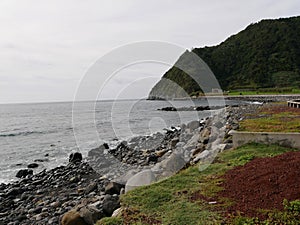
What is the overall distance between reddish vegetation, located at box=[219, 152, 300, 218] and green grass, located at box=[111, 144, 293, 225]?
0.35 meters

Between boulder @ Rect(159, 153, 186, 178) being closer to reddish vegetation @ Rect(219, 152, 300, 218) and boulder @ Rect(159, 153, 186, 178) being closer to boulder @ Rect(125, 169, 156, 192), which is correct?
boulder @ Rect(125, 169, 156, 192)

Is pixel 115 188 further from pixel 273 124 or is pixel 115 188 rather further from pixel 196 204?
pixel 273 124

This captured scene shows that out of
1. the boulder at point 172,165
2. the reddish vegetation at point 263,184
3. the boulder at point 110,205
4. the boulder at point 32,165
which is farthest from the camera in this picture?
the boulder at point 32,165

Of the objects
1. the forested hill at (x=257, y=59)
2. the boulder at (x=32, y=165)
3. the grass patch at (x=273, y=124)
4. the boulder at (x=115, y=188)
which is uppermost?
the forested hill at (x=257, y=59)

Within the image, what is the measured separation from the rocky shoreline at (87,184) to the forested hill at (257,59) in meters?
72.4

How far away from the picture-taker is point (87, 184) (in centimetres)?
1432

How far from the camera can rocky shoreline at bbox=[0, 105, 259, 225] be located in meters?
8.77

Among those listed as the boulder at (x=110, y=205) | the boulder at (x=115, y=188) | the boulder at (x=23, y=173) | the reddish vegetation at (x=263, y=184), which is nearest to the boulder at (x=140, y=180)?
the boulder at (x=115, y=188)

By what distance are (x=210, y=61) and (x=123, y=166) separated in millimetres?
130386

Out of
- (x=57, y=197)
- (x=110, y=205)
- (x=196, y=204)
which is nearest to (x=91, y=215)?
(x=110, y=205)

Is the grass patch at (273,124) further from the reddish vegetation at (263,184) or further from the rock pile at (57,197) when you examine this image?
the rock pile at (57,197)

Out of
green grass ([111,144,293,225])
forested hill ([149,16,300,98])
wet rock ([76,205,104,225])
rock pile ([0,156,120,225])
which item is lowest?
rock pile ([0,156,120,225])

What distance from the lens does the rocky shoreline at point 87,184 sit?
8773 millimetres

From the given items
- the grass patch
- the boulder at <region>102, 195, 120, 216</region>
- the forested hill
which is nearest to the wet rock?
the boulder at <region>102, 195, 120, 216</region>
